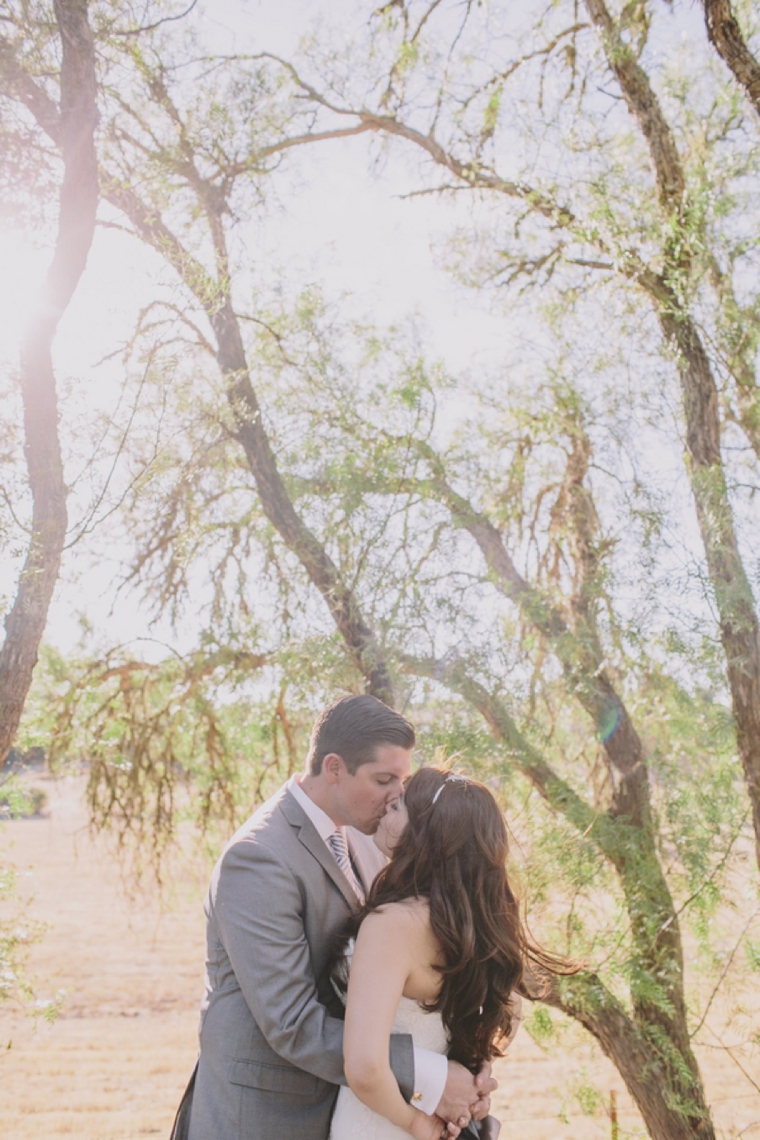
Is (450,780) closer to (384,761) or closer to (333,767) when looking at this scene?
(384,761)

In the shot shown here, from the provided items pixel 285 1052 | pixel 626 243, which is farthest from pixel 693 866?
pixel 285 1052

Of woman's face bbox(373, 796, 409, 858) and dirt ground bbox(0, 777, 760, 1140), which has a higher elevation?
woman's face bbox(373, 796, 409, 858)

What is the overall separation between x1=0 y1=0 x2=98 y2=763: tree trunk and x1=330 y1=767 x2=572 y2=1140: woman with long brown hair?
168 centimetres

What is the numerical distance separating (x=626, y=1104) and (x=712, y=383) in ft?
30.5

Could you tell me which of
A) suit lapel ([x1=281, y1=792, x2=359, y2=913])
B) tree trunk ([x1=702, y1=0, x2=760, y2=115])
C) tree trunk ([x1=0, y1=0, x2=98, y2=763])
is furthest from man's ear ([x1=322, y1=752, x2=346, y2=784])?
tree trunk ([x1=702, y1=0, x2=760, y2=115])

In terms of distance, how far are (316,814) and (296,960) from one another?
353 mm

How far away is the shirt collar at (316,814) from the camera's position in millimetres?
2219

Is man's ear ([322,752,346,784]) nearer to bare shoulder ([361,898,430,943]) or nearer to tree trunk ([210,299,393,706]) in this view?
bare shoulder ([361,898,430,943])

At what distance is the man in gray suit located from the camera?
Result: 6.40 ft

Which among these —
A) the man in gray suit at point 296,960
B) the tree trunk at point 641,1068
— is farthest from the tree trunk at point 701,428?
the man in gray suit at point 296,960

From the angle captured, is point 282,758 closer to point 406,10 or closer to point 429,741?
point 429,741

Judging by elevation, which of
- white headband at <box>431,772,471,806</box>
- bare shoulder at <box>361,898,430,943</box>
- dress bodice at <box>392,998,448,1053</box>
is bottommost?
dress bodice at <box>392,998,448,1053</box>

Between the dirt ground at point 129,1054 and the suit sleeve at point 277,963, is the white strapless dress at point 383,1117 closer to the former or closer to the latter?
the suit sleeve at point 277,963

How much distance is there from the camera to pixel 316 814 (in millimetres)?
2238
